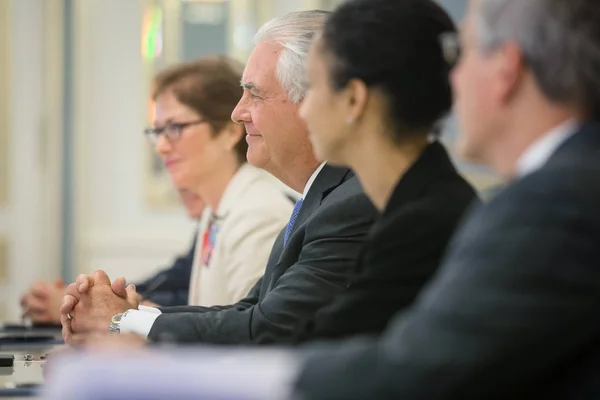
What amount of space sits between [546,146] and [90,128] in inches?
245

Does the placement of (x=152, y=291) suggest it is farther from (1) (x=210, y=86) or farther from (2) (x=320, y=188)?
(2) (x=320, y=188)

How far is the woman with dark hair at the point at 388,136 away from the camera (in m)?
1.55

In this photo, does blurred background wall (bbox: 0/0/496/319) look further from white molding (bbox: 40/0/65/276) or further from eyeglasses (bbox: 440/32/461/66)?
eyeglasses (bbox: 440/32/461/66)

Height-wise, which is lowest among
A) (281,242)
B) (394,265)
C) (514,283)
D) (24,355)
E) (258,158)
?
(24,355)

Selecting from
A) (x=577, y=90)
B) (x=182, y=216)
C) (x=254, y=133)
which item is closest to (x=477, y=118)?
(x=577, y=90)

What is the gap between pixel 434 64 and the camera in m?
1.63

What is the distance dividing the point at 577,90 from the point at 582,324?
0.93ft

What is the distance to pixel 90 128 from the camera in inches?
287

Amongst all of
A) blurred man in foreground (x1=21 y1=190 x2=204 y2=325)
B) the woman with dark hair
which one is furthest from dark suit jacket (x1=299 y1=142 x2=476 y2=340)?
blurred man in foreground (x1=21 y1=190 x2=204 y2=325)

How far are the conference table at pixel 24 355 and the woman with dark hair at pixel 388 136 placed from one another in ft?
2.25

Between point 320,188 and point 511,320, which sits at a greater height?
point 511,320

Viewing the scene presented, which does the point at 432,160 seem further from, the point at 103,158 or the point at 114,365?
the point at 103,158

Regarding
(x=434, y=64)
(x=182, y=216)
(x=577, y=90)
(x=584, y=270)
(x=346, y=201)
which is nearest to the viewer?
(x=584, y=270)

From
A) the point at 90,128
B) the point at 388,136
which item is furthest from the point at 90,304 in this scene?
the point at 90,128
